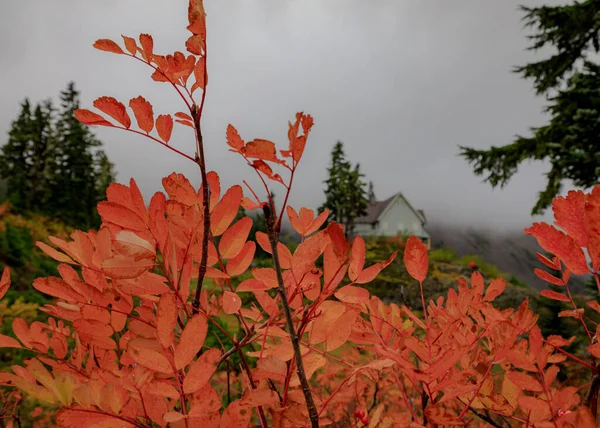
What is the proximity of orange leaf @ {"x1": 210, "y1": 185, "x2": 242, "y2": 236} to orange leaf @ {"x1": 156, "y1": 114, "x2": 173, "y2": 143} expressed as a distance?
5.1 inches

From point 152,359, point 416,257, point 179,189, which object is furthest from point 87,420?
point 416,257

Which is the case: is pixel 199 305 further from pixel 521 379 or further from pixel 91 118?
pixel 521 379

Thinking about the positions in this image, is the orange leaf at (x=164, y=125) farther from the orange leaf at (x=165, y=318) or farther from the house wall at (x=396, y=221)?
the house wall at (x=396, y=221)

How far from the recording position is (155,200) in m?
0.48

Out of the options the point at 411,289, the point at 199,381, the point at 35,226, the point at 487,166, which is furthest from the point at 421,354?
the point at 35,226

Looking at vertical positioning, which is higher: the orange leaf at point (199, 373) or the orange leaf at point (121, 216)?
the orange leaf at point (121, 216)

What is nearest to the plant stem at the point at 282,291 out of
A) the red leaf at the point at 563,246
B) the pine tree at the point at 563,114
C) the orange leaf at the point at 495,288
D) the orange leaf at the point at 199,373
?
the orange leaf at the point at 199,373

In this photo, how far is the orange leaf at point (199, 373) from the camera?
396mm

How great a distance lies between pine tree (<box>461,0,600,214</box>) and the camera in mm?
7199

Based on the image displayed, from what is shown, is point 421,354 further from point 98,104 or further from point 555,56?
point 555,56

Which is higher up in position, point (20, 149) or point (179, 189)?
point (20, 149)

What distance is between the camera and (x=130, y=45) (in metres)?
0.46

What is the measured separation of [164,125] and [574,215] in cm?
66

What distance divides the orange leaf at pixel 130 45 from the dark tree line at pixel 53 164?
18.6 metres
